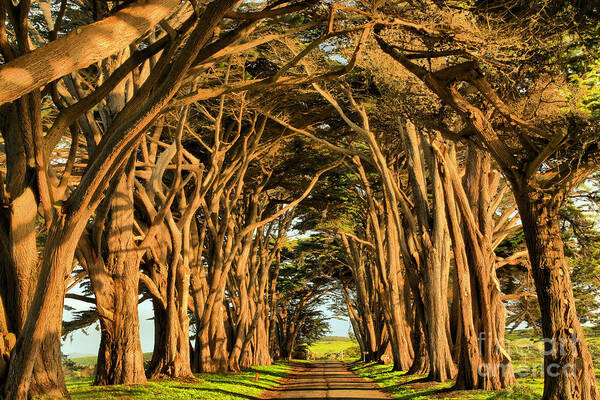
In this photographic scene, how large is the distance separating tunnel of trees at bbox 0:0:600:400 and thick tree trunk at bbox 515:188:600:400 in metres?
0.02

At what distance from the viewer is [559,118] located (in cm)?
759

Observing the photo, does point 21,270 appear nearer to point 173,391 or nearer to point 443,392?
point 173,391

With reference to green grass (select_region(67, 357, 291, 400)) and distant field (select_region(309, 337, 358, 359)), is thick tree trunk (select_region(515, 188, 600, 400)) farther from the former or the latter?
distant field (select_region(309, 337, 358, 359))

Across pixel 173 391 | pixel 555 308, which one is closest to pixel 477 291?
pixel 555 308

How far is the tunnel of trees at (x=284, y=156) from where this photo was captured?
6.36m

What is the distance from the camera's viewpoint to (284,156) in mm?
19109

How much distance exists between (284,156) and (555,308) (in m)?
12.6

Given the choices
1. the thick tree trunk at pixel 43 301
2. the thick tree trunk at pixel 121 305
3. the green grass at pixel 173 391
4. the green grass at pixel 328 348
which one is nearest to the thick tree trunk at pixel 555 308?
the thick tree trunk at pixel 43 301

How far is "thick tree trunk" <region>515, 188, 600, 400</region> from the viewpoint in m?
7.16

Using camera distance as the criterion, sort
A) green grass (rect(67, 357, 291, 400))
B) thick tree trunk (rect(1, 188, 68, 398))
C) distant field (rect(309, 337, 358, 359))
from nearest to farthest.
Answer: thick tree trunk (rect(1, 188, 68, 398)), green grass (rect(67, 357, 291, 400)), distant field (rect(309, 337, 358, 359))

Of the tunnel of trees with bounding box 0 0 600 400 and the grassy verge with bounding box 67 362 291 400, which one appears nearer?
→ the tunnel of trees with bounding box 0 0 600 400

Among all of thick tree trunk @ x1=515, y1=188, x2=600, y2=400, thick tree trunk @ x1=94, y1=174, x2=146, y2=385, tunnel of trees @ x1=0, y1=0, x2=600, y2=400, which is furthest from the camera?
thick tree trunk @ x1=94, y1=174, x2=146, y2=385

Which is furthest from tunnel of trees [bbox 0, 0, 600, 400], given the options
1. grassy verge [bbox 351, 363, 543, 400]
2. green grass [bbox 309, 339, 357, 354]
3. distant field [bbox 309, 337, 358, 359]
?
green grass [bbox 309, 339, 357, 354]

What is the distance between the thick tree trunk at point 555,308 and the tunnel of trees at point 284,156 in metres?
0.02
